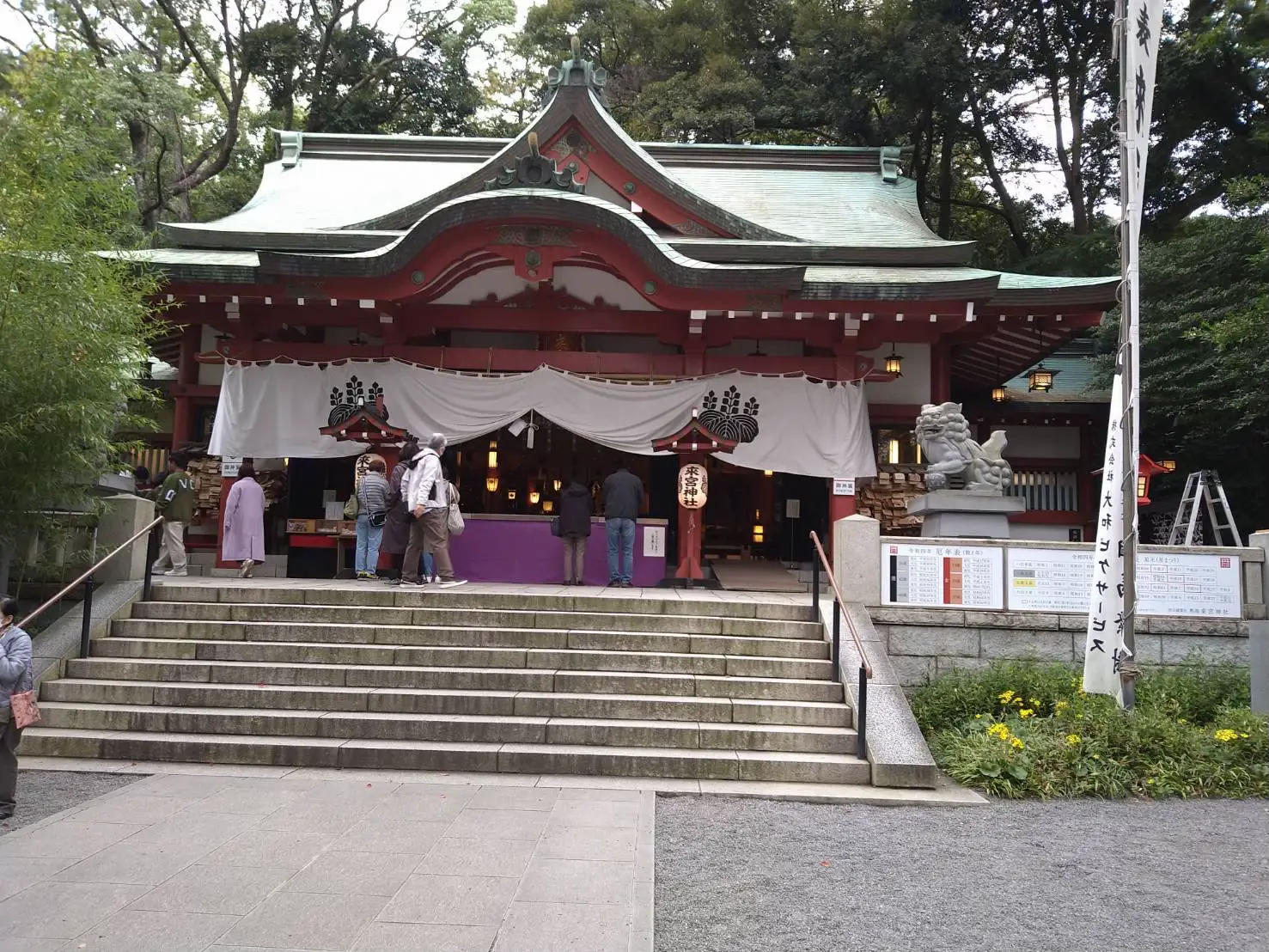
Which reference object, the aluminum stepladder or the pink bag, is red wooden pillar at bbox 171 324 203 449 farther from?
the aluminum stepladder

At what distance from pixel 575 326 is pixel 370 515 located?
3.87m

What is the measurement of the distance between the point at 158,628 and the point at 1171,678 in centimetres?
900

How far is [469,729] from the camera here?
6.48 m

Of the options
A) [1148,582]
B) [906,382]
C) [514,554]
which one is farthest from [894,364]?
[514,554]

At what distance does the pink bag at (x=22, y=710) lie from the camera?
485 cm

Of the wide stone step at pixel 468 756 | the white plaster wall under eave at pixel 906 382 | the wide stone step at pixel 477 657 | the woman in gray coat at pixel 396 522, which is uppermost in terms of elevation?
the white plaster wall under eave at pixel 906 382

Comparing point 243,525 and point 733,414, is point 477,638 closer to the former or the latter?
point 243,525

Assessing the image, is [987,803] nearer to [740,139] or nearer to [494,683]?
[494,683]

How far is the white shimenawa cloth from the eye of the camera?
11.2 m

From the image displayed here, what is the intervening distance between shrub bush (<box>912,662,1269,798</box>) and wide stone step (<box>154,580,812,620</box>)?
1667 mm

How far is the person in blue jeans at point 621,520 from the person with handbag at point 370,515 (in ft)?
8.64

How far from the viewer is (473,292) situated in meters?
11.8

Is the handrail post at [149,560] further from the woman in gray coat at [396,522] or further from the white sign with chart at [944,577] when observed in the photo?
the white sign with chart at [944,577]

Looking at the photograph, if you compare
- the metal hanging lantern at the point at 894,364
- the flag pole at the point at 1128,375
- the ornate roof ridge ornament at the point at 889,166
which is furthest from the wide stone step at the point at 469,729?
the ornate roof ridge ornament at the point at 889,166
